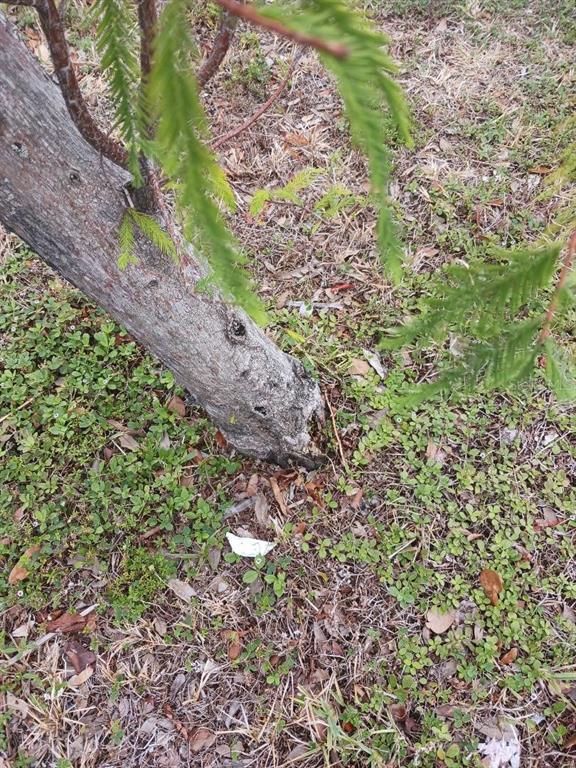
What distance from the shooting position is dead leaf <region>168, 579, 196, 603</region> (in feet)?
7.40

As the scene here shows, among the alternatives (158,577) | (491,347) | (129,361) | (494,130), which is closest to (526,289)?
(491,347)

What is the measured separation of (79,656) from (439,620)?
1.49 meters

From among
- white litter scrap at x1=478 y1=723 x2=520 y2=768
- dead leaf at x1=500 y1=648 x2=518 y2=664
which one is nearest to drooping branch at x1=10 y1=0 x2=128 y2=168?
dead leaf at x1=500 y1=648 x2=518 y2=664

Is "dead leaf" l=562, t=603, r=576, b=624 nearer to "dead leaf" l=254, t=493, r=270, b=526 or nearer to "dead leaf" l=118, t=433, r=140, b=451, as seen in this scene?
"dead leaf" l=254, t=493, r=270, b=526

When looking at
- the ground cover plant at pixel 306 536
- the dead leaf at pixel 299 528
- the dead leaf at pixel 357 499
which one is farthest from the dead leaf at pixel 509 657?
the dead leaf at pixel 299 528

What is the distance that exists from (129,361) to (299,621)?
148 centimetres

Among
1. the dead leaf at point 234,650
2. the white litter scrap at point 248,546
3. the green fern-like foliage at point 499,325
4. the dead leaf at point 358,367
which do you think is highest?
the green fern-like foliage at point 499,325

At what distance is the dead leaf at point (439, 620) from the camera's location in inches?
87.5

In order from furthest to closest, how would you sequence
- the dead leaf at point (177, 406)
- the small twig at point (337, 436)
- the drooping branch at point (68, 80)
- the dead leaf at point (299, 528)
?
the dead leaf at point (177, 406)
the small twig at point (337, 436)
the dead leaf at point (299, 528)
the drooping branch at point (68, 80)

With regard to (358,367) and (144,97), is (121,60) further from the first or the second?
(358,367)

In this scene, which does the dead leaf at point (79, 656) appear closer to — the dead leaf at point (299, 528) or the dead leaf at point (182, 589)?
the dead leaf at point (182, 589)

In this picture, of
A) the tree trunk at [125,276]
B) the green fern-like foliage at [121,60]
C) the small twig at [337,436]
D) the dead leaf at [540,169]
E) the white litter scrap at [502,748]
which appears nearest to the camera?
the green fern-like foliage at [121,60]

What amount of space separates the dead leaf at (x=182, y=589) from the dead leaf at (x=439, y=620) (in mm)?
1008

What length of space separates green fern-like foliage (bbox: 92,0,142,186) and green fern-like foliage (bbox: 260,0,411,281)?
24cm
